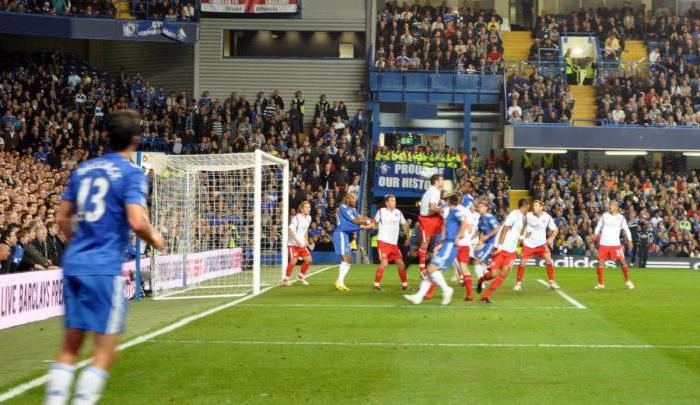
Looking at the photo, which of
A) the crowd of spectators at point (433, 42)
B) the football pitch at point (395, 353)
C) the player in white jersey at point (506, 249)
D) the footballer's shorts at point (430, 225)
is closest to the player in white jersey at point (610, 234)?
the football pitch at point (395, 353)

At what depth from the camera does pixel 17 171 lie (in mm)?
28328

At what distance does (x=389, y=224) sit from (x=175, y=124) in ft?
69.1

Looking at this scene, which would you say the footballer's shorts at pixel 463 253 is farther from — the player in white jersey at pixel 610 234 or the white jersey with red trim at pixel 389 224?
the player in white jersey at pixel 610 234

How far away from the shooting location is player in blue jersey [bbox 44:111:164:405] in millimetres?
6711

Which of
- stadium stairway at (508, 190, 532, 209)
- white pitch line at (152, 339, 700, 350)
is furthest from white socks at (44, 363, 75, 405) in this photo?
stadium stairway at (508, 190, 532, 209)

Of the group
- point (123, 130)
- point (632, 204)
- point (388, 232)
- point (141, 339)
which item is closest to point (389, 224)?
point (388, 232)

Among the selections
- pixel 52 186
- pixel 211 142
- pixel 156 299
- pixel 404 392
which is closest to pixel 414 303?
Answer: pixel 156 299

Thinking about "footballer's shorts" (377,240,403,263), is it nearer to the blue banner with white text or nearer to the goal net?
the goal net

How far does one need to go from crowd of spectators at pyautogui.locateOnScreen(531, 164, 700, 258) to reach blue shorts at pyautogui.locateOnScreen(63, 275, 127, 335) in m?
32.2

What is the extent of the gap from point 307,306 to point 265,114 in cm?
2506

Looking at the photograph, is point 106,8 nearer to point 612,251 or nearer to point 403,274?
point 403,274

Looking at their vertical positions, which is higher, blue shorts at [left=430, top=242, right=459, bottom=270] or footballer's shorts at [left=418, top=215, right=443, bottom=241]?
footballer's shorts at [left=418, top=215, right=443, bottom=241]

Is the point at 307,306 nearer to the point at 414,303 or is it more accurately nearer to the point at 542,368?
the point at 414,303

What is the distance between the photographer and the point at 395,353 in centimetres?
1193
